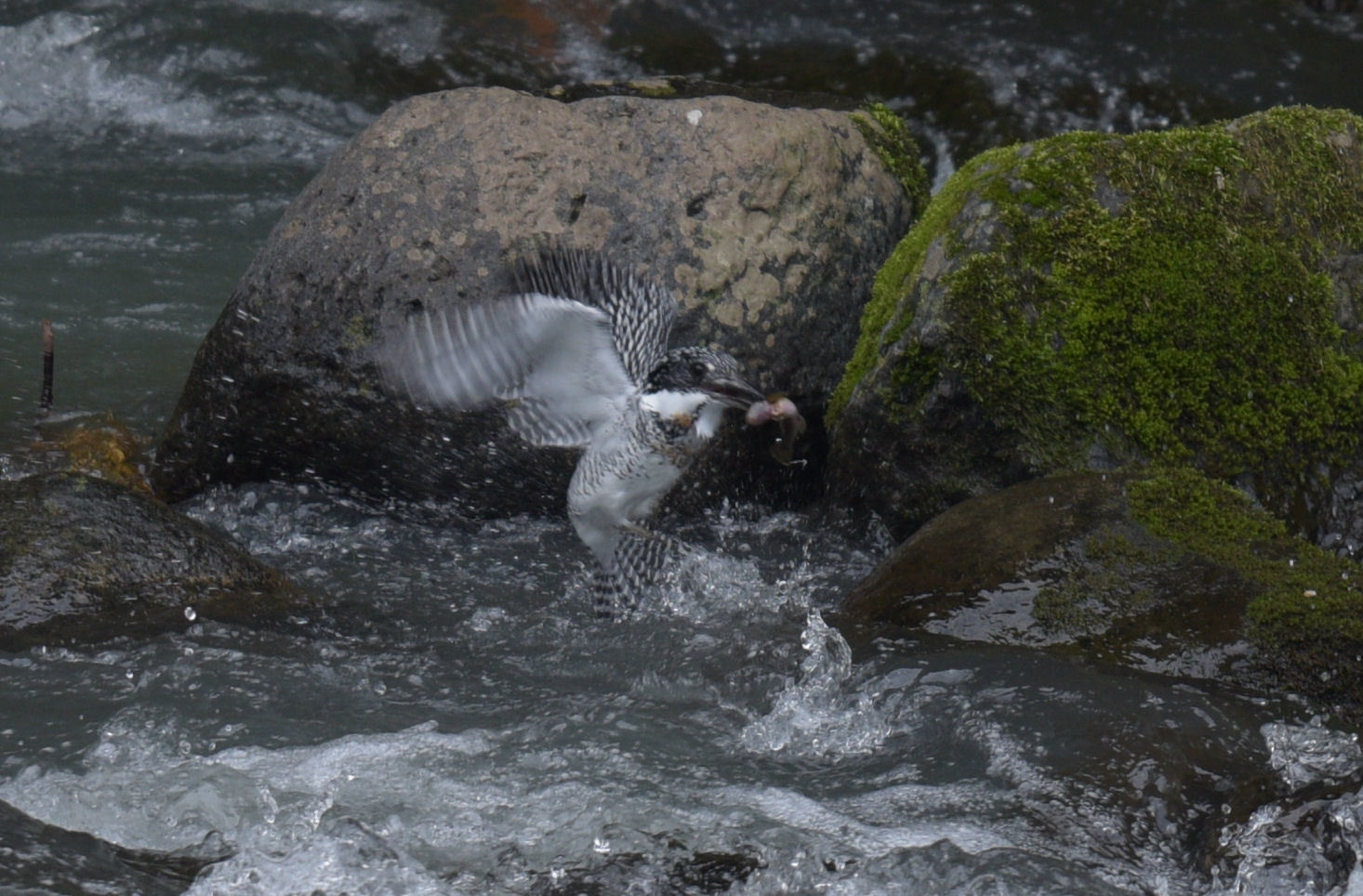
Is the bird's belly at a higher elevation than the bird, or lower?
lower

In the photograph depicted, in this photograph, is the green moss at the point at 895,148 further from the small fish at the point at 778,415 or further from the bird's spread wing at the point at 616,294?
the bird's spread wing at the point at 616,294

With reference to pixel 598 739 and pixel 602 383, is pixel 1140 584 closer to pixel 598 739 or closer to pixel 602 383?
pixel 598 739

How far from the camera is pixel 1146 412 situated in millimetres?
5203

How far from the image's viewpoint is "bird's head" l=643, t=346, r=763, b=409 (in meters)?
4.77

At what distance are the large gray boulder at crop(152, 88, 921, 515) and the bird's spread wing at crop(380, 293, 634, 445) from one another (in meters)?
0.65

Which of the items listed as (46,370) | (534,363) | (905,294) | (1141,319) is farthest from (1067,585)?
(46,370)

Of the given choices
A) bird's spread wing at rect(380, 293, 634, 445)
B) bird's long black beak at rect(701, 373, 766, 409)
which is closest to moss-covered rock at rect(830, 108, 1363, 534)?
bird's long black beak at rect(701, 373, 766, 409)

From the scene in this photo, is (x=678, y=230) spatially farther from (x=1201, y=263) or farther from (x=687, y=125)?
(x=1201, y=263)

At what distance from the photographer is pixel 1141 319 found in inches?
207

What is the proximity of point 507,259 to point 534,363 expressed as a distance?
112cm

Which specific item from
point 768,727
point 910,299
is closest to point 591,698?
point 768,727

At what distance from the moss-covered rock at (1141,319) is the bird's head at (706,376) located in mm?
894

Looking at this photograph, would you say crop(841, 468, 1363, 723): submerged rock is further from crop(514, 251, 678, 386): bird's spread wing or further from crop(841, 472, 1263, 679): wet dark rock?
crop(514, 251, 678, 386): bird's spread wing

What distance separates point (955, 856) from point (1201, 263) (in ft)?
9.22
